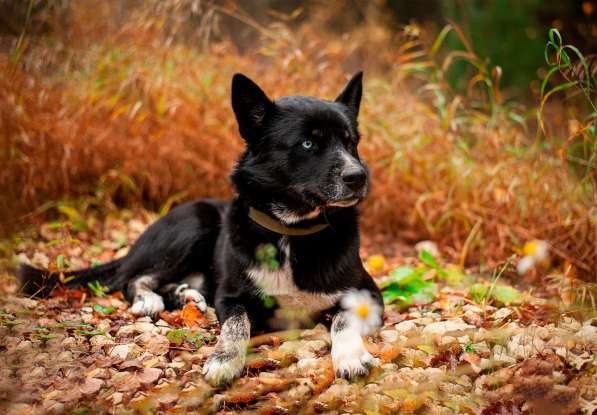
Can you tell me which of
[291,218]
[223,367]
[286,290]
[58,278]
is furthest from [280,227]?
[58,278]

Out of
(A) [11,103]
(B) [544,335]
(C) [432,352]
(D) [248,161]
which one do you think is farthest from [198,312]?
(A) [11,103]

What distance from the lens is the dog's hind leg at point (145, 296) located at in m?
3.37

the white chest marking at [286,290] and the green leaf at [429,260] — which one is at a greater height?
the white chest marking at [286,290]

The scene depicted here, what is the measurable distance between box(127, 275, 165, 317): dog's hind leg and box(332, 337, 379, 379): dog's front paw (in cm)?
128

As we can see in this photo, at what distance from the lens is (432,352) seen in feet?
8.88

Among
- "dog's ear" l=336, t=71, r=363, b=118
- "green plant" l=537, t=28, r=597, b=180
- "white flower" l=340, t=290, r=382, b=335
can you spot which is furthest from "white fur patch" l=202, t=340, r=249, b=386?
"green plant" l=537, t=28, r=597, b=180

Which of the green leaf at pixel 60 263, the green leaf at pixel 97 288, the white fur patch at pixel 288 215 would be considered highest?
the white fur patch at pixel 288 215

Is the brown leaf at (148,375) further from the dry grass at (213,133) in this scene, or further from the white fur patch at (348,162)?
the dry grass at (213,133)

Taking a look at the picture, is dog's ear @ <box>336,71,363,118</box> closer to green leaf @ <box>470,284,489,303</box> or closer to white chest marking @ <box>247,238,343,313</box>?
white chest marking @ <box>247,238,343,313</box>

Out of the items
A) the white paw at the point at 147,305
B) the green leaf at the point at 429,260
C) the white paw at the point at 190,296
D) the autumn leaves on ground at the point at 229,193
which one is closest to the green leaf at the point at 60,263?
the autumn leaves on ground at the point at 229,193

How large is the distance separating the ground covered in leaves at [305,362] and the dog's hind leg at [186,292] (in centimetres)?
16

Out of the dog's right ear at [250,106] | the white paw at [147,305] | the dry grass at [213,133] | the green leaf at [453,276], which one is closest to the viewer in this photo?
the dog's right ear at [250,106]

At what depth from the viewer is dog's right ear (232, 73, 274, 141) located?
304 centimetres

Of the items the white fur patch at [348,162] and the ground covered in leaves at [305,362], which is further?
the white fur patch at [348,162]
